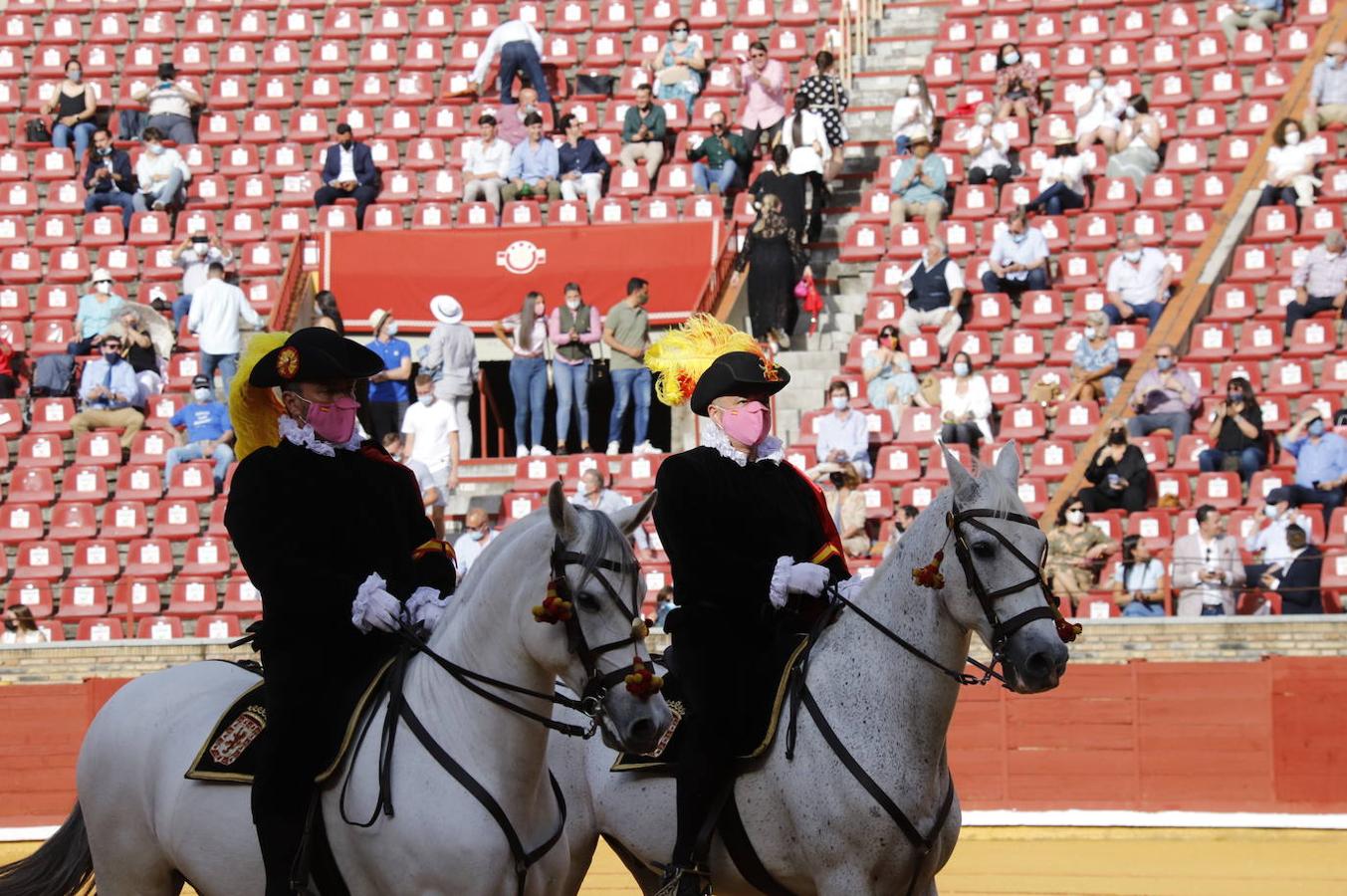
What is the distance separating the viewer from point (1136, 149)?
23.0 meters

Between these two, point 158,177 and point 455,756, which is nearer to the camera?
point 455,756

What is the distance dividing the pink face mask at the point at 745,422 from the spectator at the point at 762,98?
52.6 feet

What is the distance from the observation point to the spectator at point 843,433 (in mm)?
19547

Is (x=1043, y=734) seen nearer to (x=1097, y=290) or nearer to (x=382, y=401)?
(x=1097, y=290)

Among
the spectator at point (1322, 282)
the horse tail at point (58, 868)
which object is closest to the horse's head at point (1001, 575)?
the horse tail at point (58, 868)

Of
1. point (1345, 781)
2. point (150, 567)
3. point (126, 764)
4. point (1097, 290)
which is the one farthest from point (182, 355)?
point (126, 764)

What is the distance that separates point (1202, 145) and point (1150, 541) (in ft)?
22.9

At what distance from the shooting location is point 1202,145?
23109mm

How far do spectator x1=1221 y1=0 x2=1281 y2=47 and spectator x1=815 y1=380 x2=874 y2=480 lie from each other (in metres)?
8.19

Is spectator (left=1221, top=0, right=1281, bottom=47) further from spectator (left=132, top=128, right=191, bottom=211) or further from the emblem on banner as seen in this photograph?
spectator (left=132, top=128, right=191, bottom=211)

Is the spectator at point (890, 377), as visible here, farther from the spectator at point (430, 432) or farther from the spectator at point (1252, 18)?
the spectator at point (1252, 18)

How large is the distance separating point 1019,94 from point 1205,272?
395cm

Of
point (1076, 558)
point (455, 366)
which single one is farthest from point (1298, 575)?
point (455, 366)

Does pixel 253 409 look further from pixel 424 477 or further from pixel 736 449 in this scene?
pixel 424 477
